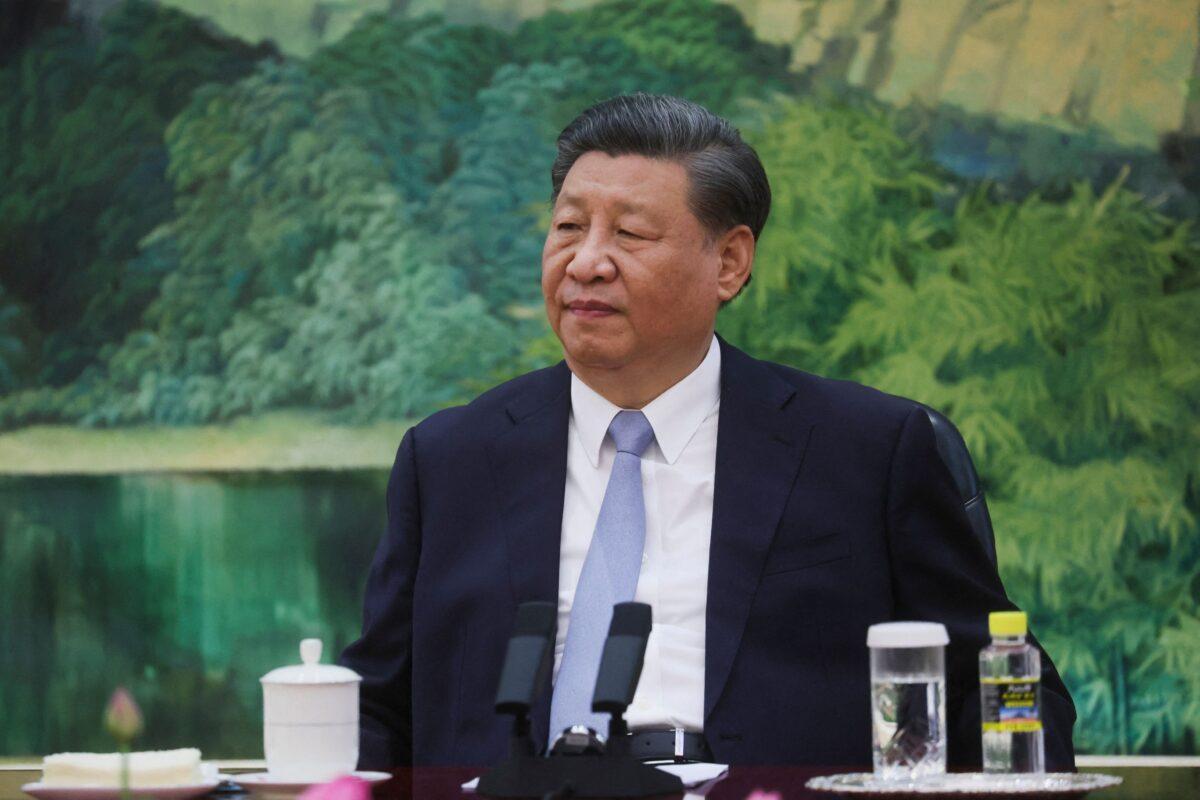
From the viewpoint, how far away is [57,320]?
161 inches

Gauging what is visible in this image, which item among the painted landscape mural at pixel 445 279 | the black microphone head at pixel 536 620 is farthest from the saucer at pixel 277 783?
the painted landscape mural at pixel 445 279

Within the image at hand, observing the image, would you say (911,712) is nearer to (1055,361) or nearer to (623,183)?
(623,183)

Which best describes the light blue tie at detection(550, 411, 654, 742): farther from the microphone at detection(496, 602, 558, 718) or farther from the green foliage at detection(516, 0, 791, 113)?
the green foliage at detection(516, 0, 791, 113)

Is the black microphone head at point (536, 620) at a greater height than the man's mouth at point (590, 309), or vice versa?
the man's mouth at point (590, 309)

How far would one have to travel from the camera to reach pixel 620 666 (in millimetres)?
1307

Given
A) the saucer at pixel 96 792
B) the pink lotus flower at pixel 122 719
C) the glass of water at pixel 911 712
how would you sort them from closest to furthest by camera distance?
the pink lotus flower at pixel 122 719 → the saucer at pixel 96 792 → the glass of water at pixel 911 712

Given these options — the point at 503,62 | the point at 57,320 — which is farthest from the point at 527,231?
the point at 57,320

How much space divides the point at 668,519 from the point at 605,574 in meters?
0.13

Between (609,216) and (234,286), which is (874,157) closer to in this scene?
(234,286)

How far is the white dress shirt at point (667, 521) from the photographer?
199cm

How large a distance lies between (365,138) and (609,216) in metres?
2.04

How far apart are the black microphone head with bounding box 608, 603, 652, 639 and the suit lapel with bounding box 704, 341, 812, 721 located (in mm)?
615

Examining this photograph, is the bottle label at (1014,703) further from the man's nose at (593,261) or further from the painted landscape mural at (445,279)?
the painted landscape mural at (445,279)

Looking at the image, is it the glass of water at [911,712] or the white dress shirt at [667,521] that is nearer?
the glass of water at [911,712]
